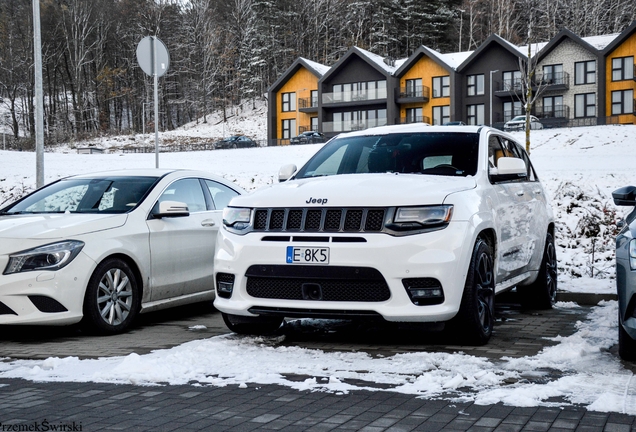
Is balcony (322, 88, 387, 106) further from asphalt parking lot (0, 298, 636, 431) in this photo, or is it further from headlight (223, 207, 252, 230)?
asphalt parking lot (0, 298, 636, 431)

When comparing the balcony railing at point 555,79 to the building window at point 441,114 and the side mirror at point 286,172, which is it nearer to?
the building window at point 441,114

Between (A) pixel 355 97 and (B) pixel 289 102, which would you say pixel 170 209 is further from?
(B) pixel 289 102

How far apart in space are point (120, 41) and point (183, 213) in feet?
274

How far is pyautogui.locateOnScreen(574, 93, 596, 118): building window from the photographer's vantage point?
5694cm

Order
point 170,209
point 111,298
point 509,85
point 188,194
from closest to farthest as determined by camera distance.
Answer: point 111,298 < point 170,209 < point 188,194 < point 509,85

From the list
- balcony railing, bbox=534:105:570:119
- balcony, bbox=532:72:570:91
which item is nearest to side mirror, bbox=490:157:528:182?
balcony, bbox=532:72:570:91

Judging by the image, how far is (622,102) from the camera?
2178 inches

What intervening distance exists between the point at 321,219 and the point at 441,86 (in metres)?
56.4

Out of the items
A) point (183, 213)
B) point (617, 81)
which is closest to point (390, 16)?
point (617, 81)

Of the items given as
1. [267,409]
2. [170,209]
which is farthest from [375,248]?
[170,209]

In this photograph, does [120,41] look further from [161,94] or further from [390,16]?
[390,16]

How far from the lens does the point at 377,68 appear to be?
61.5 meters

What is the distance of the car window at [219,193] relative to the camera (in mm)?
9023

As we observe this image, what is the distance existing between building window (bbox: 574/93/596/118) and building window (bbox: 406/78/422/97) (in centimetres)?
1186
